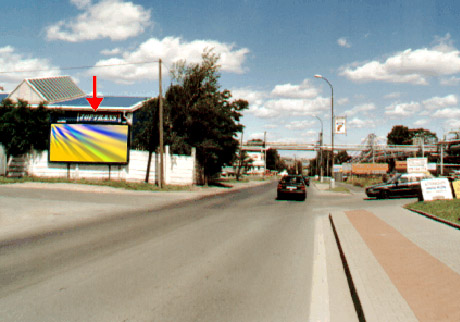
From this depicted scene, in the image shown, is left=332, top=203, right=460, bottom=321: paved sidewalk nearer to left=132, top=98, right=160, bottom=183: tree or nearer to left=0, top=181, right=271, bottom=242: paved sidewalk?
left=0, top=181, right=271, bottom=242: paved sidewalk

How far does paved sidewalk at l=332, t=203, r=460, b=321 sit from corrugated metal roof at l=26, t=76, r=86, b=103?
31.3m

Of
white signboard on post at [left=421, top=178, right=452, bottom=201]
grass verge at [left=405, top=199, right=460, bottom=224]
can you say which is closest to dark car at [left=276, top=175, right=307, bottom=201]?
white signboard on post at [left=421, top=178, right=452, bottom=201]

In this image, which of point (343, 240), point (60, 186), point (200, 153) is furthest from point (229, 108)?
point (343, 240)

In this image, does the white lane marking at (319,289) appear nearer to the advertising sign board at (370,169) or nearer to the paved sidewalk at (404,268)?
the paved sidewalk at (404,268)

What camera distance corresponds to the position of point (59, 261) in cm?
691

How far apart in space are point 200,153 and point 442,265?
26.2m

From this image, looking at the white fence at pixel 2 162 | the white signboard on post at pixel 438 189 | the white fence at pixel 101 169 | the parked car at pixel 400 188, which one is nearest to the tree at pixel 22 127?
the white fence at pixel 2 162

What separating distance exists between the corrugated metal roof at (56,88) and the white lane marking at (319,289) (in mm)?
31558

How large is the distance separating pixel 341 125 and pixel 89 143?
18172mm

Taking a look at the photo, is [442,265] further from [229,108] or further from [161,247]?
[229,108]

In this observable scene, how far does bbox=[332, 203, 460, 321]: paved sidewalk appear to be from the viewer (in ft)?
14.2

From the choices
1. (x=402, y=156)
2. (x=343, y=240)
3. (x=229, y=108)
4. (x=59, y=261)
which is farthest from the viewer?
(x=402, y=156)

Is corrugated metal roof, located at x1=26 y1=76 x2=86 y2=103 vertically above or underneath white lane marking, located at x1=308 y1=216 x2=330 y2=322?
above

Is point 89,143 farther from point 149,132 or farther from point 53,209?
point 53,209
